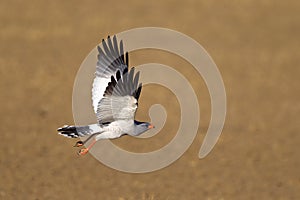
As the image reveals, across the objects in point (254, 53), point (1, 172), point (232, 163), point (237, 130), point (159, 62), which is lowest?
point (1, 172)

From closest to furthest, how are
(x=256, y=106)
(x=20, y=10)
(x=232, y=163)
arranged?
(x=232, y=163) → (x=256, y=106) → (x=20, y=10)

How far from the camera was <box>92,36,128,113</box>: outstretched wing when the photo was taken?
30.3 feet

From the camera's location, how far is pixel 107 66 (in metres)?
9.41

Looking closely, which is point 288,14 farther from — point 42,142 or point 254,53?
point 42,142

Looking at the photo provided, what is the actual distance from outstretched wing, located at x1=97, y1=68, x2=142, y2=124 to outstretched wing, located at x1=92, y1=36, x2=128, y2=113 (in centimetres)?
8

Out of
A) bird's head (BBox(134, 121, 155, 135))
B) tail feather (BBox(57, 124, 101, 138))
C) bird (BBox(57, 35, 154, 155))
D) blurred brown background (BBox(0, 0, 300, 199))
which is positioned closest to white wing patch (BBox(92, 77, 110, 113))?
bird (BBox(57, 35, 154, 155))

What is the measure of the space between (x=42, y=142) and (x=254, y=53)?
42.7 ft

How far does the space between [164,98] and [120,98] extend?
11348mm

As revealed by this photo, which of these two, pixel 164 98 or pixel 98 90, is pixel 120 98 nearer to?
pixel 98 90

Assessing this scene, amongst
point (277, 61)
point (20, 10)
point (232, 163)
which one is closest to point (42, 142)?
point (232, 163)

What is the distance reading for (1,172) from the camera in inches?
494

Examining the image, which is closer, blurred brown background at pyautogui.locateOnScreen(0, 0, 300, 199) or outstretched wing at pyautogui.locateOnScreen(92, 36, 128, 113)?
outstretched wing at pyautogui.locateOnScreen(92, 36, 128, 113)

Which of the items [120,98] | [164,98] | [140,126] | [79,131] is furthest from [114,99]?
[164,98]

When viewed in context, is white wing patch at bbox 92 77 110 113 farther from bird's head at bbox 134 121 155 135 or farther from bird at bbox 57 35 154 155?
bird's head at bbox 134 121 155 135
